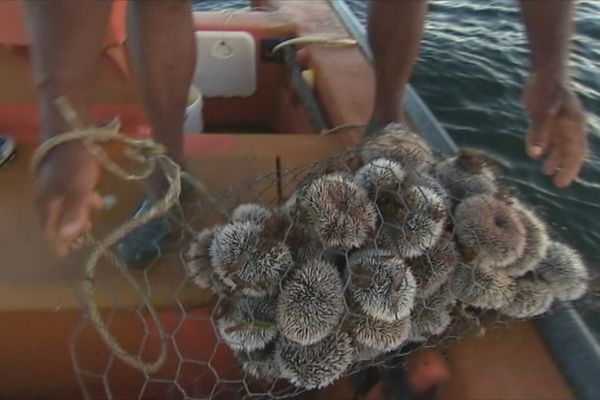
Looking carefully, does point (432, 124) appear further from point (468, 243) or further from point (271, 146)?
point (468, 243)

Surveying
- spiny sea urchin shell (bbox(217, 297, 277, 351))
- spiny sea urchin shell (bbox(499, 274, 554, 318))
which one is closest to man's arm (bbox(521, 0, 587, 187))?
spiny sea urchin shell (bbox(499, 274, 554, 318))

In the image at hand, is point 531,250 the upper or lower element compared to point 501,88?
upper

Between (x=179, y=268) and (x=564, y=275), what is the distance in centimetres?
64

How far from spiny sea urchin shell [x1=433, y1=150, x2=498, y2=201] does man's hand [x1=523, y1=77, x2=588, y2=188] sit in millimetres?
98

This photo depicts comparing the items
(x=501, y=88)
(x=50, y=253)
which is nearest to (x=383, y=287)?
(x=50, y=253)

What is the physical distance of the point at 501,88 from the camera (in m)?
2.77

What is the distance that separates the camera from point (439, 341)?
105 centimetres

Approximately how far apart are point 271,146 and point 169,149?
0.37 meters

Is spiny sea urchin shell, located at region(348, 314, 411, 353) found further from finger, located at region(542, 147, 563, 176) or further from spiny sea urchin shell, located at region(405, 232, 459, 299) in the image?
finger, located at region(542, 147, 563, 176)

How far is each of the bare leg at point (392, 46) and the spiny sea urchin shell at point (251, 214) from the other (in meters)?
0.47

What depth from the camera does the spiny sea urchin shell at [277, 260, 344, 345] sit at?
93cm

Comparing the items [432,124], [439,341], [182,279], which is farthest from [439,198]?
[432,124]

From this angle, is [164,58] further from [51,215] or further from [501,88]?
[501,88]

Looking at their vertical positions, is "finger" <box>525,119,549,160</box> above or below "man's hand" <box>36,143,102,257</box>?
below
